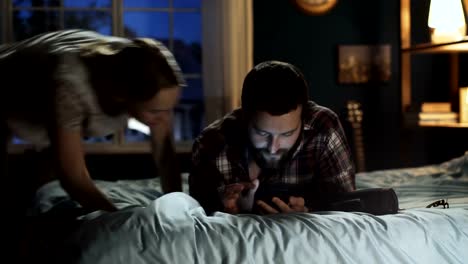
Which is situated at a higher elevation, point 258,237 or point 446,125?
point 446,125

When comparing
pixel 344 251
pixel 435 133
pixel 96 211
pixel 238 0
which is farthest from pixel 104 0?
pixel 344 251

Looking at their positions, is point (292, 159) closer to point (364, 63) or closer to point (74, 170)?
point (74, 170)

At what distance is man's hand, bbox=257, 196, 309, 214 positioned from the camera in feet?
3.86

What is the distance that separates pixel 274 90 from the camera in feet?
4.03

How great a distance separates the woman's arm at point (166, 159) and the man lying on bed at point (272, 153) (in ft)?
0.17

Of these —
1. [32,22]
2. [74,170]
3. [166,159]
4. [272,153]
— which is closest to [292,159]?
[272,153]

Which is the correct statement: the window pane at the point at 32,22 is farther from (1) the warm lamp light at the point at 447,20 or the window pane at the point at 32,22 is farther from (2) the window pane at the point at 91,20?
(1) the warm lamp light at the point at 447,20

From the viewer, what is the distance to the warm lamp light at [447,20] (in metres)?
2.24

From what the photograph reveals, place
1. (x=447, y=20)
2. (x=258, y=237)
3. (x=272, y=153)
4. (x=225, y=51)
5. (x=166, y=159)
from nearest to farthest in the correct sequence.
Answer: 1. (x=258, y=237)
2. (x=272, y=153)
3. (x=166, y=159)
4. (x=447, y=20)
5. (x=225, y=51)

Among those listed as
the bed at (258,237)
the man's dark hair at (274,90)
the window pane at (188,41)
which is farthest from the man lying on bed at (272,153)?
the window pane at (188,41)

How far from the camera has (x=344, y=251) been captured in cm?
105

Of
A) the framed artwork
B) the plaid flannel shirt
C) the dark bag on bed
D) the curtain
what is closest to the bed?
the dark bag on bed

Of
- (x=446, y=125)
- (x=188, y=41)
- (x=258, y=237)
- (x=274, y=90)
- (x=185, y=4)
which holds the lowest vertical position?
(x=258, y=237)

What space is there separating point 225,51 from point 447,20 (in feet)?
3.08
